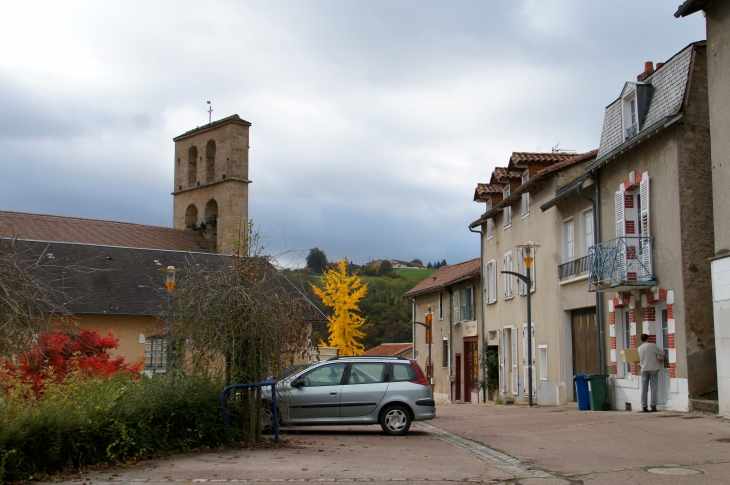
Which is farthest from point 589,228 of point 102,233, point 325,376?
point 102,233

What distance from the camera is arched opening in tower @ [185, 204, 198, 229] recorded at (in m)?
52.8

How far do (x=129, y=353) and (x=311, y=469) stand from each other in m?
24.9

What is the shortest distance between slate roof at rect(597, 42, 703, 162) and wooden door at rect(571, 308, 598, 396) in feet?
14.7

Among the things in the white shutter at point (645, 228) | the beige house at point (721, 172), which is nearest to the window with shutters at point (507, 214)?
the white shutter at point (645, 228)

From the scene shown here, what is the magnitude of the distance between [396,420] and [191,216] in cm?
4058

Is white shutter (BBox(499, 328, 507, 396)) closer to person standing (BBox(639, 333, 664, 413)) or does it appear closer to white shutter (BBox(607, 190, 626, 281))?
white shutter (BBox(607, 190, 626, 281))

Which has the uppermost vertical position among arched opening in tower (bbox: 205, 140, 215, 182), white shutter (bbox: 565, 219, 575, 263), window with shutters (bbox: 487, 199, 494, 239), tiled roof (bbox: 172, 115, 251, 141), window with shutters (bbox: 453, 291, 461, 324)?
tiled roof (bbox: 172, 115, 251, 141)

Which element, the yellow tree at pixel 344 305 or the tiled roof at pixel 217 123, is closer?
the tiled roof at pixel 217 123

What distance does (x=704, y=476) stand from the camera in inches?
344

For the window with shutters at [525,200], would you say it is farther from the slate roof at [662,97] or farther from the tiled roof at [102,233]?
the tiled roof at [102,233]

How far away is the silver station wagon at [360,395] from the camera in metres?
14.5

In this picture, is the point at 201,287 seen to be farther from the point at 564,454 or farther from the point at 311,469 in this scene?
the point at 564,454

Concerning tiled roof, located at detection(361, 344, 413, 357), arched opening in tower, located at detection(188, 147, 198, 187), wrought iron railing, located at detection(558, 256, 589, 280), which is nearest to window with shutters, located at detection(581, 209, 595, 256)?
wrought iron railing, located at detection(558, 256, 589, 280)

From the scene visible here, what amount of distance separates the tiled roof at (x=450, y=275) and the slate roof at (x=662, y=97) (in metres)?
14.0
